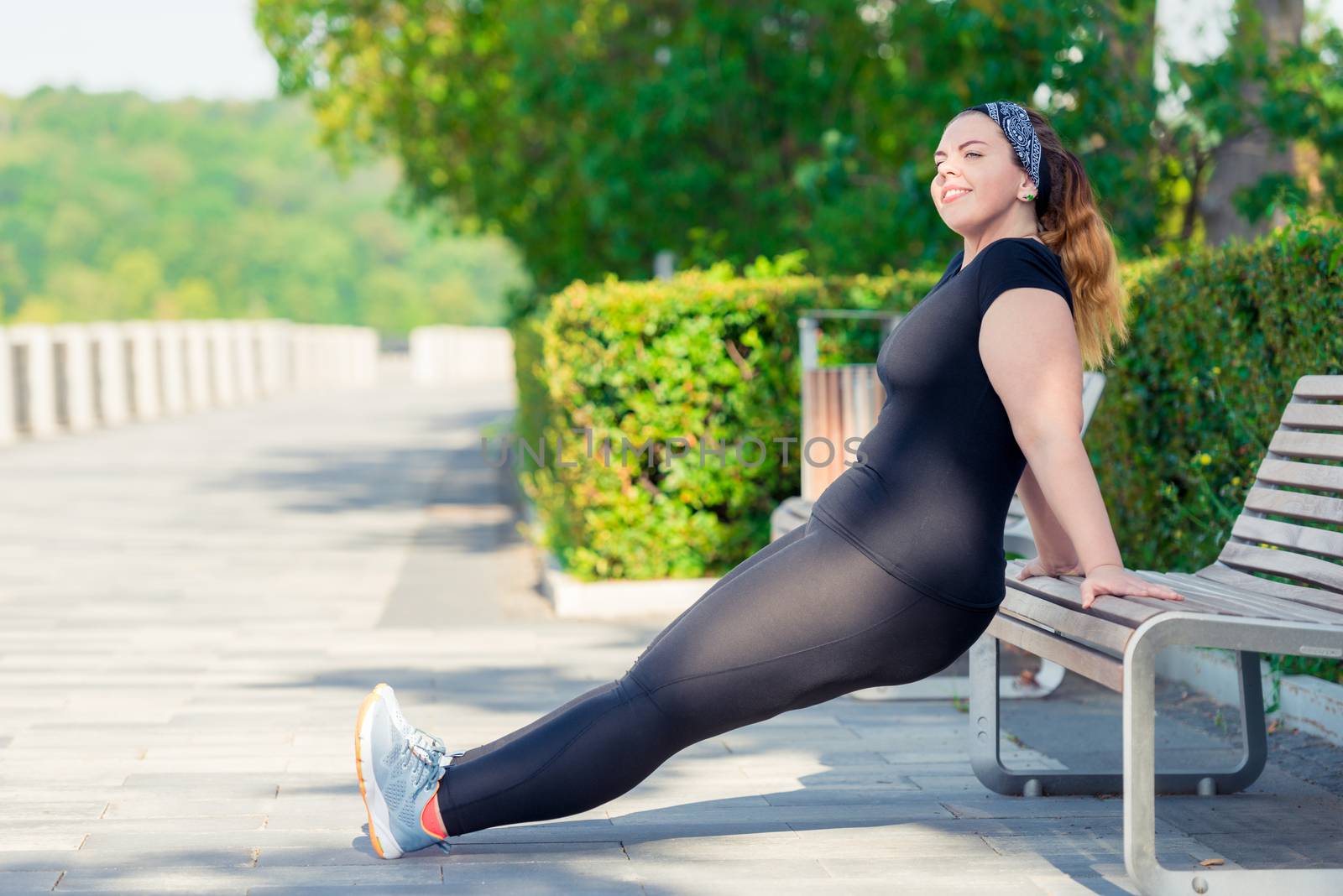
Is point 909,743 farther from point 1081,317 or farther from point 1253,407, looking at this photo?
point 1081,317

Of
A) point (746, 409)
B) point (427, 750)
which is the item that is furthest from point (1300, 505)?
point (746, 409)

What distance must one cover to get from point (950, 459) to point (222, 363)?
1425 inches

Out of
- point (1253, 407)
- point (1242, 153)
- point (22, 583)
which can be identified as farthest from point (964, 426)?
point (1242, 153)

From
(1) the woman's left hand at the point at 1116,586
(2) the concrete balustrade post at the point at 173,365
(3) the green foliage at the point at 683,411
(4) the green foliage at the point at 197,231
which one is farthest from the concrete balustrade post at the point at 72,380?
(4) the green foliage at the point at 197,231

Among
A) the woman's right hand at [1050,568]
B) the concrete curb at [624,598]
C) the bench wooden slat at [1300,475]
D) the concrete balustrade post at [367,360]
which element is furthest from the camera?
the concrete balustrade post at [367,360]

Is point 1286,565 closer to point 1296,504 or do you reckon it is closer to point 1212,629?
point 1296,504

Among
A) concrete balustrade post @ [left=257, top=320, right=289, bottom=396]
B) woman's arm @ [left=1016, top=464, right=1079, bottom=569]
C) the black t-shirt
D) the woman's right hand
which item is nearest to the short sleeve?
the black t-shirt

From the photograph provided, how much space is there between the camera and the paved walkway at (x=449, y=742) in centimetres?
379

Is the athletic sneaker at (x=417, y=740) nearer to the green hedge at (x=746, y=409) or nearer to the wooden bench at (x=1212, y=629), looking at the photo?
the wooden bench at (x=1212, y=629)

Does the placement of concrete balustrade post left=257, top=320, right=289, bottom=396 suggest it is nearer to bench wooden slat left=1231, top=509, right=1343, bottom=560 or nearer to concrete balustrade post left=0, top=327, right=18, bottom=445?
concrete balustrade post left=0, top=327, right=18, bottom=445

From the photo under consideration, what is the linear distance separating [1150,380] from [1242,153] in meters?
6.02

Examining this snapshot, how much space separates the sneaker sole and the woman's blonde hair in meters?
1.78

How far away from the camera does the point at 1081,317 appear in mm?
3674

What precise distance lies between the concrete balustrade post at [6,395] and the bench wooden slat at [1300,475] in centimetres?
2147
